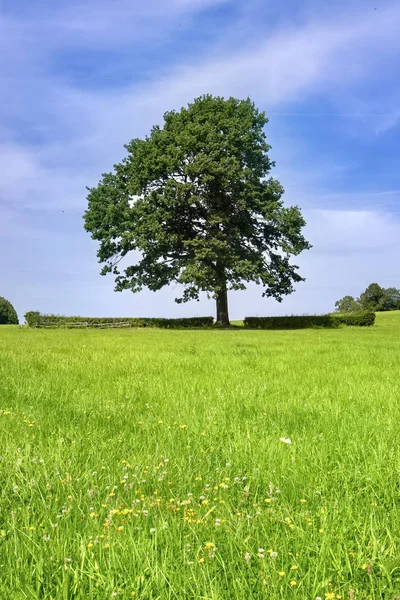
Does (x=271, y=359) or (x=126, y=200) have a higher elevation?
(x=126, y=200)

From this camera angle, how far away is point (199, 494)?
3713 millimetres

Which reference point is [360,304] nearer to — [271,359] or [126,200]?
[126,200]

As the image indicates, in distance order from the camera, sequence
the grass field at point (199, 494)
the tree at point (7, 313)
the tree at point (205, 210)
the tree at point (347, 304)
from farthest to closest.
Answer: the tree at point (347, 304), the tree at point (7, 313), the tree at point (205, 210), the grass field at point (199, 494)

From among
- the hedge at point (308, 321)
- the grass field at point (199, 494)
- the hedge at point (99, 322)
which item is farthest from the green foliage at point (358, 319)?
the grass field at point (199, 494)

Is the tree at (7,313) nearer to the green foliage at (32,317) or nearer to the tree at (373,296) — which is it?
the green foliage at (32,317)

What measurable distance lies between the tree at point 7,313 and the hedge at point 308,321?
2313 inches

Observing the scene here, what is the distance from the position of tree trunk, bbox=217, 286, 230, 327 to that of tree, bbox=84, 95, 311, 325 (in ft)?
0.33

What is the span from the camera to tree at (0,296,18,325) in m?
86.2

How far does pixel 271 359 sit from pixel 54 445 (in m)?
8.04

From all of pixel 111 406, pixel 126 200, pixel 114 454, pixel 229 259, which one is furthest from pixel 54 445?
pixel 126 200

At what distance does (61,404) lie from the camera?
6.84 m

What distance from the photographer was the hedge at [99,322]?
44406mm

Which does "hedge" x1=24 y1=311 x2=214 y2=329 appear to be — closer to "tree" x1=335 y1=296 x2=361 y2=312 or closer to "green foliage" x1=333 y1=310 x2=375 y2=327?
"green foliage" x1=333 y1=310 x2=375 y2=327

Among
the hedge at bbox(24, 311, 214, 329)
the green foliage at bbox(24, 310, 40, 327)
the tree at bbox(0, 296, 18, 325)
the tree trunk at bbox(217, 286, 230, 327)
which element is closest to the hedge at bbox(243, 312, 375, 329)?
the tree trunk at bbox(217, 286, 230, 327)
